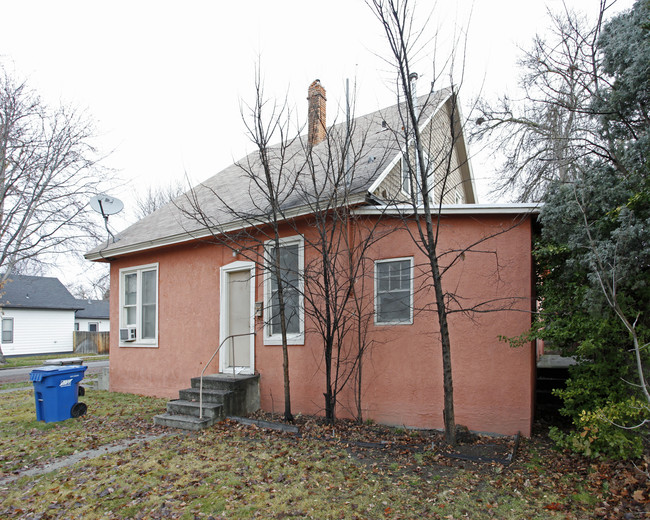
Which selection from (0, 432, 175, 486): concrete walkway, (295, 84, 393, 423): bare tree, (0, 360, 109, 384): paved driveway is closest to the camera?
(0, 432, 175, 486): concrete walkway

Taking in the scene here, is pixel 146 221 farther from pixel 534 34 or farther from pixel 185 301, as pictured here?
pixel 534 34

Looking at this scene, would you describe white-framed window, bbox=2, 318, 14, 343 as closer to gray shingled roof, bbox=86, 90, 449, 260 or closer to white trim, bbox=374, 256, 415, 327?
gray shingled roof, bbox=86, 90, 449, 260

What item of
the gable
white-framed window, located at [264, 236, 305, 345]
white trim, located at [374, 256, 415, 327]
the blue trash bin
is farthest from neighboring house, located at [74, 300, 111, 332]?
white trim, located at [374, 256, 415, 327]

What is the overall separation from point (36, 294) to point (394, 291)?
28.9 metres

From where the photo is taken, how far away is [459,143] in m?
12.7

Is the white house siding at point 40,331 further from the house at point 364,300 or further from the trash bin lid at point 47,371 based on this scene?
the trash bin lid at point 47,371

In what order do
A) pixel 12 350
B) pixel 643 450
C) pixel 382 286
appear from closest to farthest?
1. pixel 643 450
2. pixel 382 286
3. pixel 12 350

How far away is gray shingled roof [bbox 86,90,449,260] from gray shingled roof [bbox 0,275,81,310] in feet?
61.7

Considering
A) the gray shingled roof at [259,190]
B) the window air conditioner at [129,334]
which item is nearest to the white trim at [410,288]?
the gray shingled roof at [259,190]

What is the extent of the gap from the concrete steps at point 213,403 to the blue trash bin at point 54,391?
5.69ft

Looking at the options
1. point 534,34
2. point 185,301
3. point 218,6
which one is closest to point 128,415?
point 185,301

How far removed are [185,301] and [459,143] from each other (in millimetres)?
9060

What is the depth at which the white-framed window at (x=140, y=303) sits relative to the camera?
32.2ft

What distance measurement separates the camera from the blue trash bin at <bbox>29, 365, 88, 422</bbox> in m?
7.03
